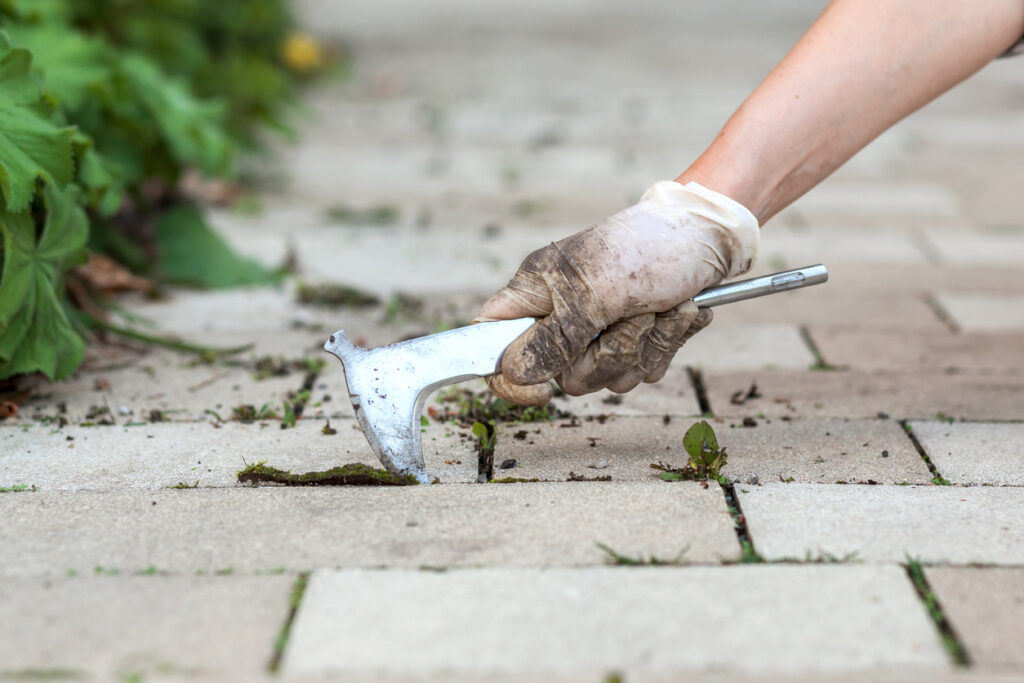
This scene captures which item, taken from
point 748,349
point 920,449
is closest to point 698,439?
point 920,449

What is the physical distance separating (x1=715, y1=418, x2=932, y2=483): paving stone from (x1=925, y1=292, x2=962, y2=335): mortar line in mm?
902

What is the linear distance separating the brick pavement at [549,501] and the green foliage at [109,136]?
0.70 feet

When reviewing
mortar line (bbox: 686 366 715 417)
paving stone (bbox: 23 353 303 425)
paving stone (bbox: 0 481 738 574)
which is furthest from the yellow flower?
paving stone (bbox: 0 481 738 574)

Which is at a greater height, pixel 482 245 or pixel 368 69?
pixel 368 69

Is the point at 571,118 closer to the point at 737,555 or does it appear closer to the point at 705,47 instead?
the point at 705,47

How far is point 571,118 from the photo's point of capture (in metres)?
6.00

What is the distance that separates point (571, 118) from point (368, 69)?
195cm

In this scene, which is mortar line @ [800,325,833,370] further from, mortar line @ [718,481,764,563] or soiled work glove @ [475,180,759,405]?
mortar line @ [718,481,764,563]

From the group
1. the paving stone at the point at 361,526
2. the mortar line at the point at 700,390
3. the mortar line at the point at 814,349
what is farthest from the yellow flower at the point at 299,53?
the paving stone at the point at 361,526

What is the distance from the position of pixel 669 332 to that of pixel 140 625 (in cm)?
108

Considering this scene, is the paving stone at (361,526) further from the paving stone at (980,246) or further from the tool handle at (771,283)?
the paving stone at (980,246)

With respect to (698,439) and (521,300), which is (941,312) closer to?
(698,439)

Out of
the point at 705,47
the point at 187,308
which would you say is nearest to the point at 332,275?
the point at 187,308

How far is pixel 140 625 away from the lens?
4.88 ft
